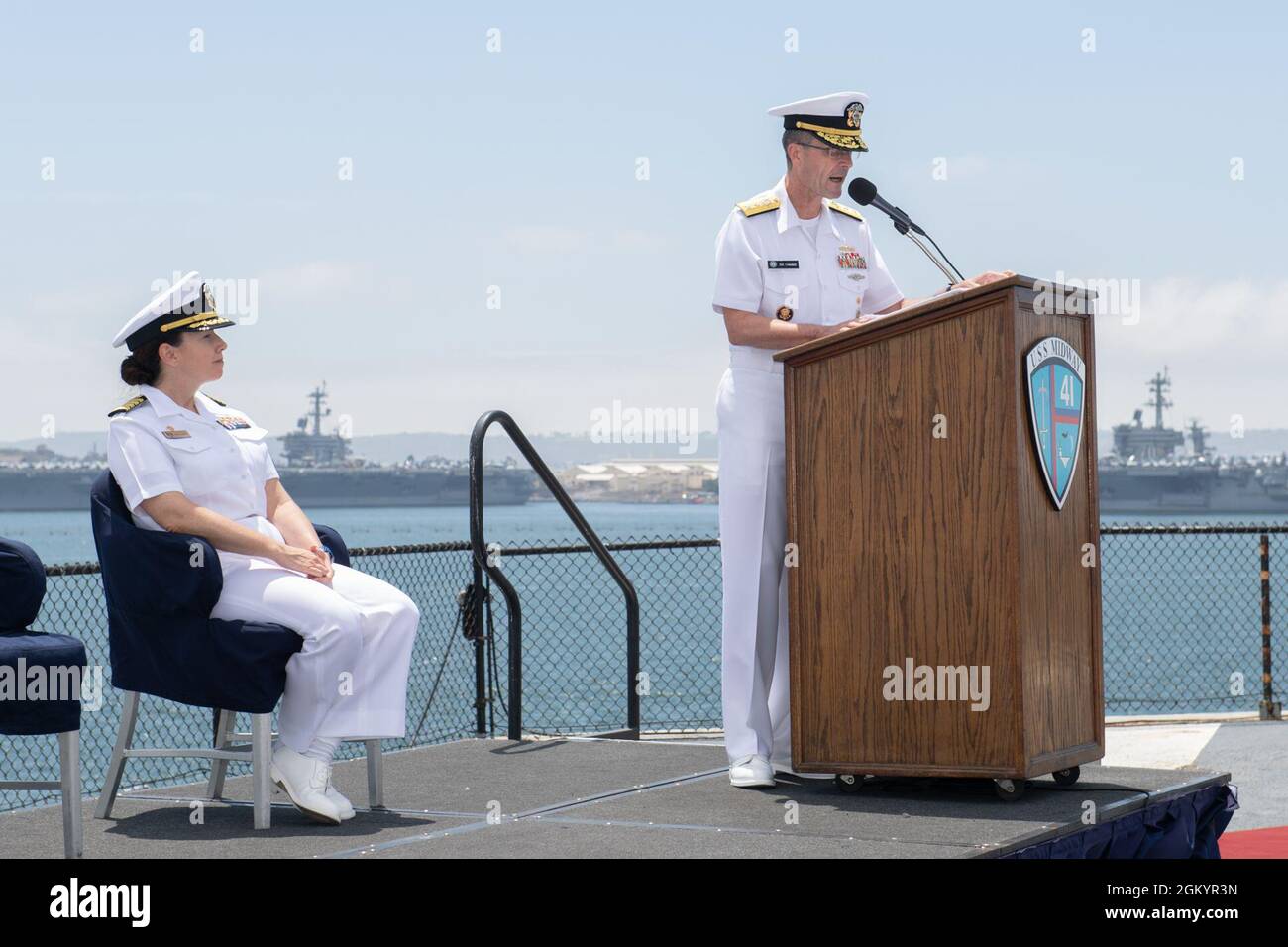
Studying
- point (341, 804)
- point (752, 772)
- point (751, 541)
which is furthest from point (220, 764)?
point (751, 541)

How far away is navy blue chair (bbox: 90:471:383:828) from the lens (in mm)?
3744

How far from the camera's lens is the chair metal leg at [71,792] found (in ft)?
11.1

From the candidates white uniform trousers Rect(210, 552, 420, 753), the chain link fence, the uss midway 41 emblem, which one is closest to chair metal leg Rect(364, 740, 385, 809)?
white uniform trousers Rect(210, 552, 420, 753)

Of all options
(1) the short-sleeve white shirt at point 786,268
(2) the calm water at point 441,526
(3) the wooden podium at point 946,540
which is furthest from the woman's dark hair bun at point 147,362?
(2) the calm water at point 441,526

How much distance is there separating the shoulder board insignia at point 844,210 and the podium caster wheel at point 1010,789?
1.56 m

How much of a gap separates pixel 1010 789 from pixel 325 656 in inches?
63.9

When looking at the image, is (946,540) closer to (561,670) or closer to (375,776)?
(375,776)

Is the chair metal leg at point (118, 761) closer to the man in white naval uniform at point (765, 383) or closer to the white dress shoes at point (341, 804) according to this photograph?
the white dress shoes at point (341, 804)

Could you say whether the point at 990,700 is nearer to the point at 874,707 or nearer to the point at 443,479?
the point at 874,707

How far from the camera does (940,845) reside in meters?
3.24

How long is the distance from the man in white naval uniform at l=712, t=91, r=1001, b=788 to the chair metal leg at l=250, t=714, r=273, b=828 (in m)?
1.14

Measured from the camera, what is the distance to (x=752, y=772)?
13.6 feet
